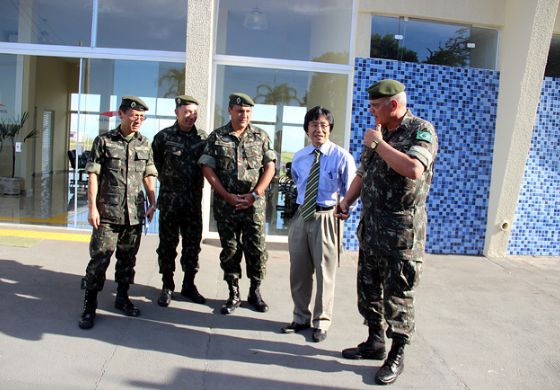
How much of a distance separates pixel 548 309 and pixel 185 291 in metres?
3.74

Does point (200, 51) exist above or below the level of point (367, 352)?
above

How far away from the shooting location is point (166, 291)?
4.66 meters

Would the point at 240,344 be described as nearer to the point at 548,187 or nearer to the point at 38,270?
the point at 38,270

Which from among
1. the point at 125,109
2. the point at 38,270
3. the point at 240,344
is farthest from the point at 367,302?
the point at 38,270

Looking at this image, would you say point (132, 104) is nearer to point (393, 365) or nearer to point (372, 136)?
point (372, 136)

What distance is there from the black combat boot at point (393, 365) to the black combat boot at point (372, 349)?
21 centimetres

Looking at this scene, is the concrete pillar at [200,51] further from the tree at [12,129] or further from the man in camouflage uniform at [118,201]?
the tree at [12,129]

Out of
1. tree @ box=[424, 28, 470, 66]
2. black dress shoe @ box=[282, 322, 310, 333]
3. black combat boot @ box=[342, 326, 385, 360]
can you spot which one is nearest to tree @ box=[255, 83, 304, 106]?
tree @ box=[424, 28, 470, 66]

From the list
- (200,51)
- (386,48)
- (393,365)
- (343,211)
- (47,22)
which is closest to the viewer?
(393,365)

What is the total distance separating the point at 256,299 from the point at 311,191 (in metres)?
1.26

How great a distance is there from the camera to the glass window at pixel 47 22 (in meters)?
8.07

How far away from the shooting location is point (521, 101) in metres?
6.86

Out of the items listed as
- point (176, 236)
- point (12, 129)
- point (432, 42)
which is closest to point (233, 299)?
point (176, 236)

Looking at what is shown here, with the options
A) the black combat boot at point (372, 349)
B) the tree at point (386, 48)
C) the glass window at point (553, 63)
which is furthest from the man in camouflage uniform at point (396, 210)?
the glass window at point (553, 63)
